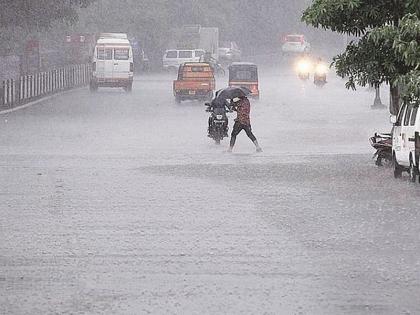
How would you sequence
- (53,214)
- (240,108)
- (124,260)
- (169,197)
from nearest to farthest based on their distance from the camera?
(124,260)
(53,214)
(169,197)
(240,108)

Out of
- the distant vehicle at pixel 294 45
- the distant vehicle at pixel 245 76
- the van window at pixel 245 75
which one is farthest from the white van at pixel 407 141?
the distant vehicle at pixel 294 45

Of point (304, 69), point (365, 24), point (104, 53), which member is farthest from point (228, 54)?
point (365, 24)

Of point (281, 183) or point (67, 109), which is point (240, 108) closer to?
point (281, 183)

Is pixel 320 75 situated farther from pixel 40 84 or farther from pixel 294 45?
pixel 294 45

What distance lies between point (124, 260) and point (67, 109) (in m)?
37.5

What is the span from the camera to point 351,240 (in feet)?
49.4

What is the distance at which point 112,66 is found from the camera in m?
64.0

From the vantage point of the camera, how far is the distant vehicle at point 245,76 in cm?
6041

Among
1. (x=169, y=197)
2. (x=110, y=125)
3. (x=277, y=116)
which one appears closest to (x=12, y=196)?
(x=169, y=197)

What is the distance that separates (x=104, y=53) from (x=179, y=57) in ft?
83.7

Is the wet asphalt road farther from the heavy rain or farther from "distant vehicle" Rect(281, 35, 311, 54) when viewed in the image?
"distant vehicle" Rect(281, 35, 311, 54)

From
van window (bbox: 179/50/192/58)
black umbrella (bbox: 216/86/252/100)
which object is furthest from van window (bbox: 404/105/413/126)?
van window (bbox: 179/50/192/58)

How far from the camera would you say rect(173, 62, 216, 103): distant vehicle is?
5650 cm

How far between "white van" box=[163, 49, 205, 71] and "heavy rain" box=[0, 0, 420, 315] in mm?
30763
